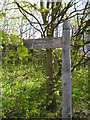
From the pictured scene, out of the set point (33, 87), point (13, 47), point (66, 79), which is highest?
point (13, 47)

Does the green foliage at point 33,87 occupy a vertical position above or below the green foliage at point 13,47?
below

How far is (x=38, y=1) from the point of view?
2.35 metres

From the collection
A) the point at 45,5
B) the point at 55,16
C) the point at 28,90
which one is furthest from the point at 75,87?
the point at 45,5

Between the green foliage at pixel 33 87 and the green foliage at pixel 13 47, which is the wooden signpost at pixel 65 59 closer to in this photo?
the green foliage at pixel 13 47

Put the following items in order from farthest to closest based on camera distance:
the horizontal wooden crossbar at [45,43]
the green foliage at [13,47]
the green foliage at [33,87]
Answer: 1. the green foliage at [33,87]
2. the horizontal wooden crossbar at [45,43]
3. the green foliage at [13,47]

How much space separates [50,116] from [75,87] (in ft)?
1.78

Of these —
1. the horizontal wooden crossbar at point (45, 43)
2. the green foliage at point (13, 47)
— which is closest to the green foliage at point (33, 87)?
the green foliage at point (13, 47)

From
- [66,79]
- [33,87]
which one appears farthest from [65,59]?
[33,87]

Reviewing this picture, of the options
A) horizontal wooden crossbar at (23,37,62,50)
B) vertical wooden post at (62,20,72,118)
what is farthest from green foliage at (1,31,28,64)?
vertical wooden post at (62,20,72,118)

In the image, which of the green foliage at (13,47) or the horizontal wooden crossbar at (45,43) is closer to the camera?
the green foliage at (13,47)

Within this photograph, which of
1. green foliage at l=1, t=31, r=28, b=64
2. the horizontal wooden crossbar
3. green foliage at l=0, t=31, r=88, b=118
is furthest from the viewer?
green foliage at l=0, t=31, r=88, b=118

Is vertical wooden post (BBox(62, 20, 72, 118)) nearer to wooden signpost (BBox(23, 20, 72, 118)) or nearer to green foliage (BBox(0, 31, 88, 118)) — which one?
wooden signpost (BBox(23, 20, 72, 118))

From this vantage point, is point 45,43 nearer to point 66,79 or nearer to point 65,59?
point 65,59

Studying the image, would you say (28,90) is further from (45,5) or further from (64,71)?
(45,5)
